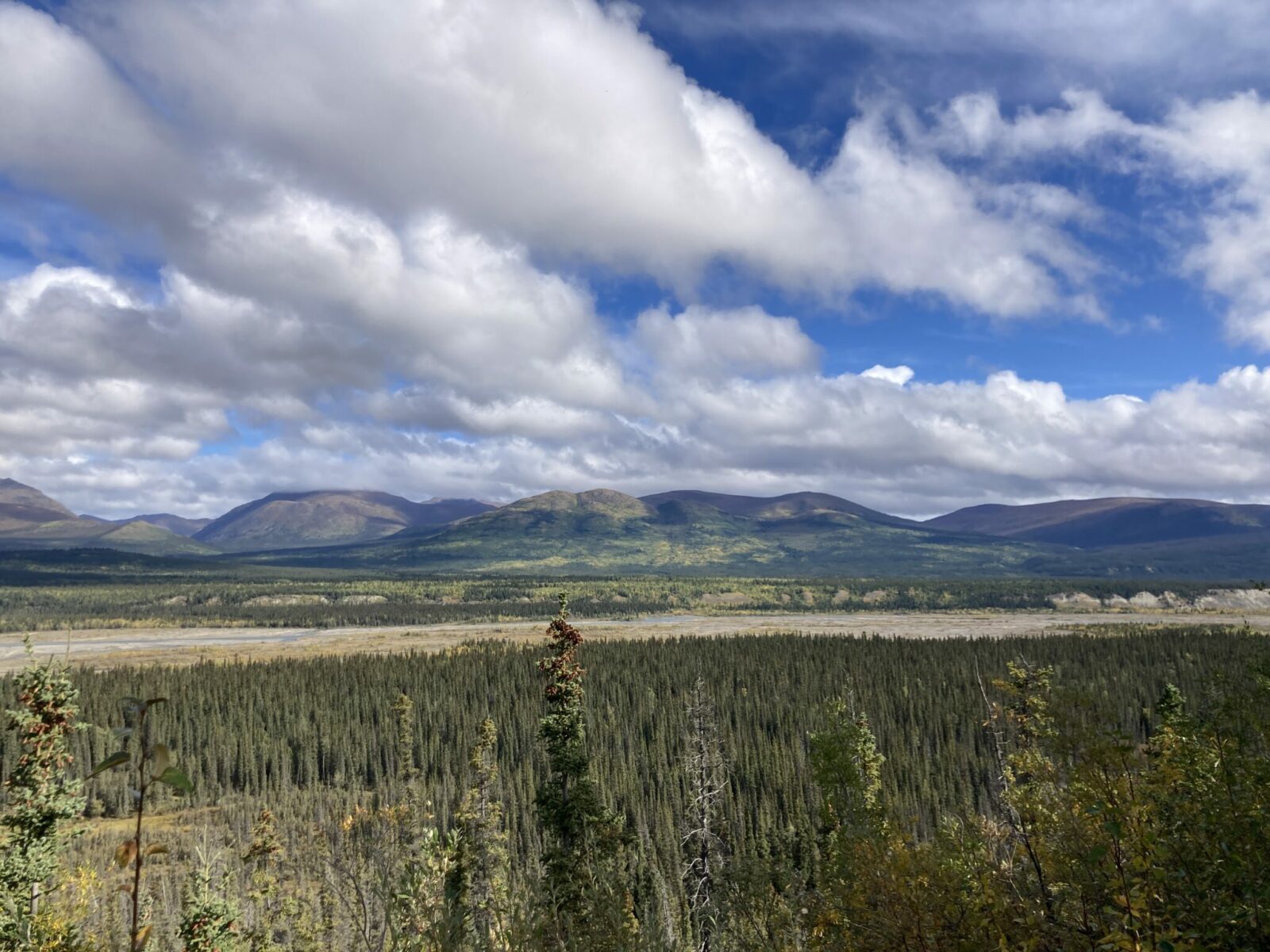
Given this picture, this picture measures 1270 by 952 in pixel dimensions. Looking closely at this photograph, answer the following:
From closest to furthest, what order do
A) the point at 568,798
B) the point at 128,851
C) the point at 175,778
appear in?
1. the point at 175,778
2. the point at 128,851
3. the point at 568,798

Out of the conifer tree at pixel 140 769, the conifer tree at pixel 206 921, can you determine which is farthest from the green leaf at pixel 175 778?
the conifer tree at pixel 206 921

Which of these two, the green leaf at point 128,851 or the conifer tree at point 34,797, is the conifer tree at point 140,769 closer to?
the green leaf at point 128,851

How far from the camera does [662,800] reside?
263 feet

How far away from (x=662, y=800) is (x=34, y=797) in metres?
73.9

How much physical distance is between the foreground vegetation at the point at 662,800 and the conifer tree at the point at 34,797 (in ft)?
0.22

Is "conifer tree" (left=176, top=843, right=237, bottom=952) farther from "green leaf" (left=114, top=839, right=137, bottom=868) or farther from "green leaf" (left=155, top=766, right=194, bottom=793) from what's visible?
"green leaf" (left=155, top=766, right=194, bottom=793)

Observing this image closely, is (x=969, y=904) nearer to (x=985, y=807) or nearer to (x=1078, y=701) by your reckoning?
(x=1078, y=701)

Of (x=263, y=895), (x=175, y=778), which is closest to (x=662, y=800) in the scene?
(x=263, y=895)

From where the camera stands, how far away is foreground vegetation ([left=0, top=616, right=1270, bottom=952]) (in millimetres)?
9500

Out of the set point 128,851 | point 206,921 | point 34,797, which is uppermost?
point 128,851

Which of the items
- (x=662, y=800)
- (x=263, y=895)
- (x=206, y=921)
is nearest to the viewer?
(x=206, y=921)

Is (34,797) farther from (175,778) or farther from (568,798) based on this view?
(568,798)

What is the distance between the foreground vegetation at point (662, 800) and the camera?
950cm

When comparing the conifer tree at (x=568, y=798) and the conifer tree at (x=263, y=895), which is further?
the conifer tree at (x=568, y=798)
